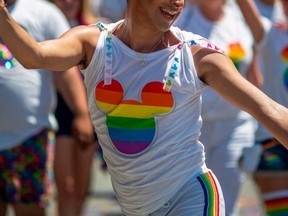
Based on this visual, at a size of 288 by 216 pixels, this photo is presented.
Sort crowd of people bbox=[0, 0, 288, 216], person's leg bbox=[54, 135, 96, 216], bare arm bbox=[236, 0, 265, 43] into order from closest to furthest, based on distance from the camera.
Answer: crowd of people bbox=[0, 0, 288, 216] < bare arm bbox=[236, 0, 265, 43] < person's leg bbox=[54, 135, 96, 216]

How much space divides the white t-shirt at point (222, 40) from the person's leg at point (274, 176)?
0.50 metres

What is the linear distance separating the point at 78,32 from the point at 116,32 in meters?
0.24

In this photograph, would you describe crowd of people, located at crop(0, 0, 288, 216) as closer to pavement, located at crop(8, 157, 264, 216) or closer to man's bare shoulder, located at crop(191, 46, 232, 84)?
man's bare shoulder, located at crop(191, 46, 232, 84)

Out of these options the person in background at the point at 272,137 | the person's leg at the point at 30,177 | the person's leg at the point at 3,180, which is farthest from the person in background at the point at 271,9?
the person's leg at the point at 3,180

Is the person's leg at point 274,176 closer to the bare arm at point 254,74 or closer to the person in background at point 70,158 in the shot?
the bare arm at point 254,74

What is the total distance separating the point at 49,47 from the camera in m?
5.03

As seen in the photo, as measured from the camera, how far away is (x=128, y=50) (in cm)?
533

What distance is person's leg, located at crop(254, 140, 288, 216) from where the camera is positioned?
24.4 ft

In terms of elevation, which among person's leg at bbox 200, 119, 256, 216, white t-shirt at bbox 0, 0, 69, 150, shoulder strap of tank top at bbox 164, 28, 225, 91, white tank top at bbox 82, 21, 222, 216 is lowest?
person's leg at bbox 200, 119, 256, 216

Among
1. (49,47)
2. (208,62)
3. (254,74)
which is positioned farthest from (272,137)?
(49,47)

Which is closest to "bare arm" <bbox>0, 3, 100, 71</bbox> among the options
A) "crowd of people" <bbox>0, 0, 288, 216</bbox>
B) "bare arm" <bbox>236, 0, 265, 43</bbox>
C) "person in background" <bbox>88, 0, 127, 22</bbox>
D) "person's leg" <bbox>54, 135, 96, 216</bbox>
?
"crowd of people" <bbox>0, 0, 288, 216</bbox>

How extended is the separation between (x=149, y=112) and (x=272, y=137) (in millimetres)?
2370

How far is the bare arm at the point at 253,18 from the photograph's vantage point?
270 inches

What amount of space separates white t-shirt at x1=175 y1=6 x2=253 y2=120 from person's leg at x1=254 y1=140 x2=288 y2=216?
502mm
